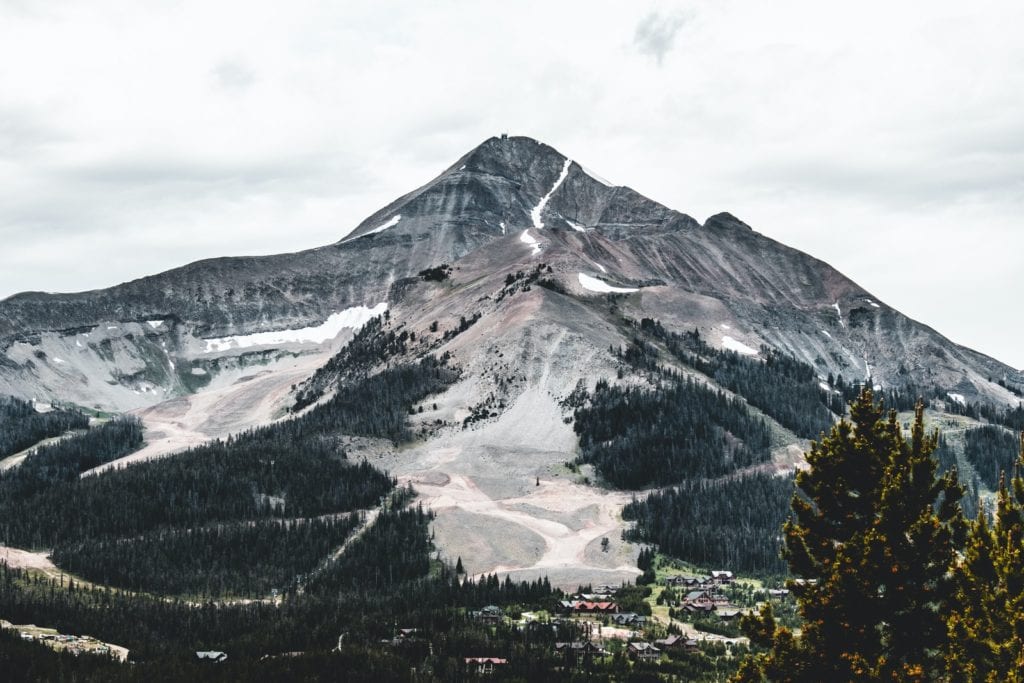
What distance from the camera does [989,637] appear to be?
1449 inches

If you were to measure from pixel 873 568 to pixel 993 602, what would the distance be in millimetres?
6484

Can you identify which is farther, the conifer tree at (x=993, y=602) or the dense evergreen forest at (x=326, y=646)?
the dense evergreen forest at (x=326, y=646)

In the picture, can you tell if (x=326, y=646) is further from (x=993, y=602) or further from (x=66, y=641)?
(x=993, y=602)

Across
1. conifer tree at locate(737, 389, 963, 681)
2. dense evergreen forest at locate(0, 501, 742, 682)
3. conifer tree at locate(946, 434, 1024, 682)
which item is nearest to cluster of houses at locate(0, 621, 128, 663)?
dense evergreen forest at locate(0, 501, 742, 682)

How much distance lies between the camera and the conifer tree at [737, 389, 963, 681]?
42906 millimetres

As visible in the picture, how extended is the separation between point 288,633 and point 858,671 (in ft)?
490

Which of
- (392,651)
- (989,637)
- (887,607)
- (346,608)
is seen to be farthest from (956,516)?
(346,608)

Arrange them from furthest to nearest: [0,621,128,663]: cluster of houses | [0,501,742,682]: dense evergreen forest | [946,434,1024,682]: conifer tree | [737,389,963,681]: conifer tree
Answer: [0,621,128,663]: cluster of houses → [0,501,742,682]: dense evergreen forest → [737,389,963,681]: conifer tree → [946,434,1024,682]: conifer tree

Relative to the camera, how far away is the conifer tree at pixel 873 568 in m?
42.9

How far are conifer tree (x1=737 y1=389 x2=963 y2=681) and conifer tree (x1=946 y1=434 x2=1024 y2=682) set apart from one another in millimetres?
3278

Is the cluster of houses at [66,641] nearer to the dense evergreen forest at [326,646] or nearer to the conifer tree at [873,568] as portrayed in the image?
the dense evergreen forest at [326,646]

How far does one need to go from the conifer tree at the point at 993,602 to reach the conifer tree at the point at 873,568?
3.28 metres

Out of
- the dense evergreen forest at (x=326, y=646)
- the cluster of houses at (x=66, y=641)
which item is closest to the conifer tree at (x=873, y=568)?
the dense evergreen forest at (x=326, y=646)

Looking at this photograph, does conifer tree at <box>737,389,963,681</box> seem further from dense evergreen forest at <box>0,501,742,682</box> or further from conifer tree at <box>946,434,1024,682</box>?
dense evergreen forest at <box>0,501,742,682</box>
